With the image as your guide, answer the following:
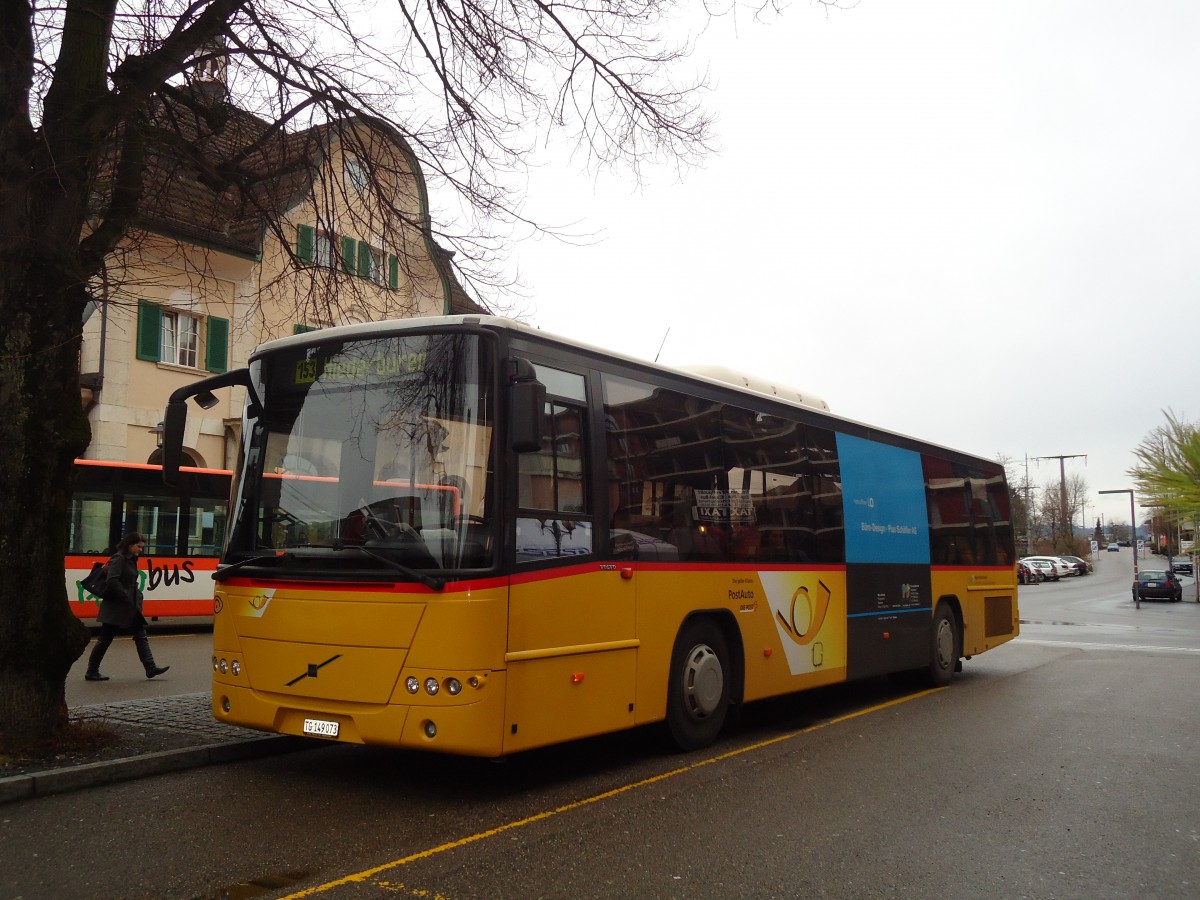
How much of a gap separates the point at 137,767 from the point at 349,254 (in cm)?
523

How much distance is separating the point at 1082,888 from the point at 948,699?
6.93 metres

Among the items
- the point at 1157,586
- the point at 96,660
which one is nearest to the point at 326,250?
the point at 96,660

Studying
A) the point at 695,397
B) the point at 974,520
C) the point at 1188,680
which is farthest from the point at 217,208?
the point at 1188,680

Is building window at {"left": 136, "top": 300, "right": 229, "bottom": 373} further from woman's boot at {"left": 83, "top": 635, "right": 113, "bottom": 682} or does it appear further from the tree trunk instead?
the tree trunk

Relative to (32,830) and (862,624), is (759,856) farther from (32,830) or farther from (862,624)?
(862,624)

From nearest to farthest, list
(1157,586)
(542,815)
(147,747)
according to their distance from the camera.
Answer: (542,815), (147,747), (1157,586)

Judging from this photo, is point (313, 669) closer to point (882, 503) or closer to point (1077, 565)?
point (882, 503)

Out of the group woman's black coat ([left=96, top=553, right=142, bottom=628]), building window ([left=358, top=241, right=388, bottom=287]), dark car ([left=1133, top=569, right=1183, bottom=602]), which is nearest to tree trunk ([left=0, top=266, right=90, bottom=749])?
building window ([left=358, top=241, right=388, bottom=287])

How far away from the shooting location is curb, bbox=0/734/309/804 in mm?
6480

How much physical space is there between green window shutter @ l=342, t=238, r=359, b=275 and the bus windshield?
9.71ft

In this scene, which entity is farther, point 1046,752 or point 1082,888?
point 1046,752

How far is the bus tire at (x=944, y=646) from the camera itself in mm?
12797

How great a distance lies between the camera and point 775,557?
9445 millimetres

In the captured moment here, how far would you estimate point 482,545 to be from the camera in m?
6.36
